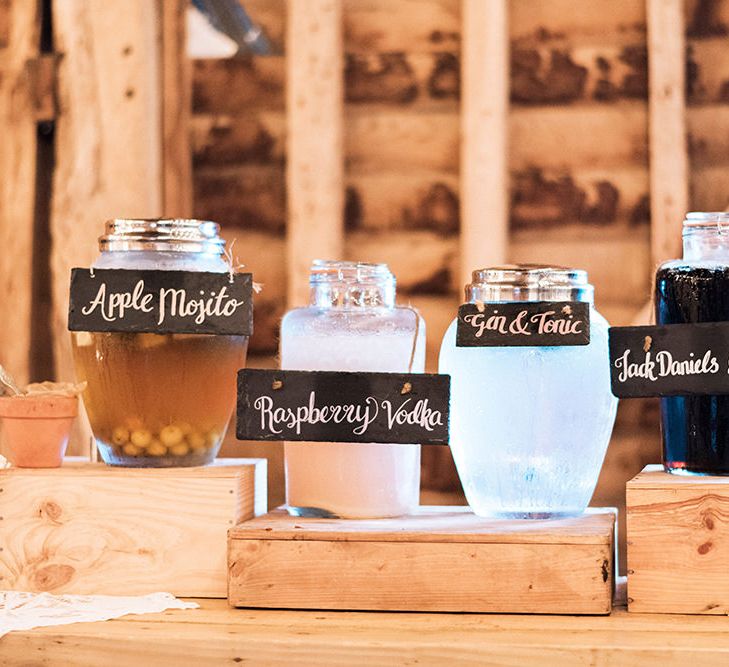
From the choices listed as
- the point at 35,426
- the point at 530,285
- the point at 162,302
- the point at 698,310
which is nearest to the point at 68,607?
the point at 35,426

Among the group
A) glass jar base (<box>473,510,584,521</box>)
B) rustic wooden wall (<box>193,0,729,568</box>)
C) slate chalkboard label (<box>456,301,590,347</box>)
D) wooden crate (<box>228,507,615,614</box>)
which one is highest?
rustic wooden wall (<box>193,0,729,568</box>)

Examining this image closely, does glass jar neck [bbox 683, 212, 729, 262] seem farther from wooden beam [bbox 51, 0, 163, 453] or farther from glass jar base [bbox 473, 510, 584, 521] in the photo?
wooden beam [bbox 51, 0, 163, 453]

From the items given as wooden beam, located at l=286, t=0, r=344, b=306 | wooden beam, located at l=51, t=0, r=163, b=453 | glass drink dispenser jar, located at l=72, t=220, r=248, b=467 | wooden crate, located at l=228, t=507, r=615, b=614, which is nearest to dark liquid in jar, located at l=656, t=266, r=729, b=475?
wooden crate, located at l=228, t=507, r=615, b=614

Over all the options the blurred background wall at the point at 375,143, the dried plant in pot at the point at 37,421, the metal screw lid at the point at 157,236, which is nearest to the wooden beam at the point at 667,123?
the blurred background wall at the point at 375,143

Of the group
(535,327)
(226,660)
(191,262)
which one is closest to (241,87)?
(191,262)

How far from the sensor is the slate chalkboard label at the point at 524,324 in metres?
1.13

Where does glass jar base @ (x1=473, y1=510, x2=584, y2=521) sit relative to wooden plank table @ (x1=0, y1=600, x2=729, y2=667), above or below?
above

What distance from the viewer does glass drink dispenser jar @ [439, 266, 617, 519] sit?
3.76ft

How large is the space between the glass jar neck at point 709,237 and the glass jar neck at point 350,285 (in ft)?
1.02

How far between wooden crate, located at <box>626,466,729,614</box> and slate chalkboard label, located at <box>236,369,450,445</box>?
0.20m

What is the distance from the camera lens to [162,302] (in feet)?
4.02

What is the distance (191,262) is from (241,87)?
1389 mm

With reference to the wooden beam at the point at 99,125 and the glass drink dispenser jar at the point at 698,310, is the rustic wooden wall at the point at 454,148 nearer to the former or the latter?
the wooden beam at the point at 99,125

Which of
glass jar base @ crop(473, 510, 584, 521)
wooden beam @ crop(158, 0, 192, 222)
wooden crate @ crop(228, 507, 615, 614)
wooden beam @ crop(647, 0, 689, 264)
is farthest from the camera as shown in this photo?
wooden beam @ crop(158, 0, 192, 222)
